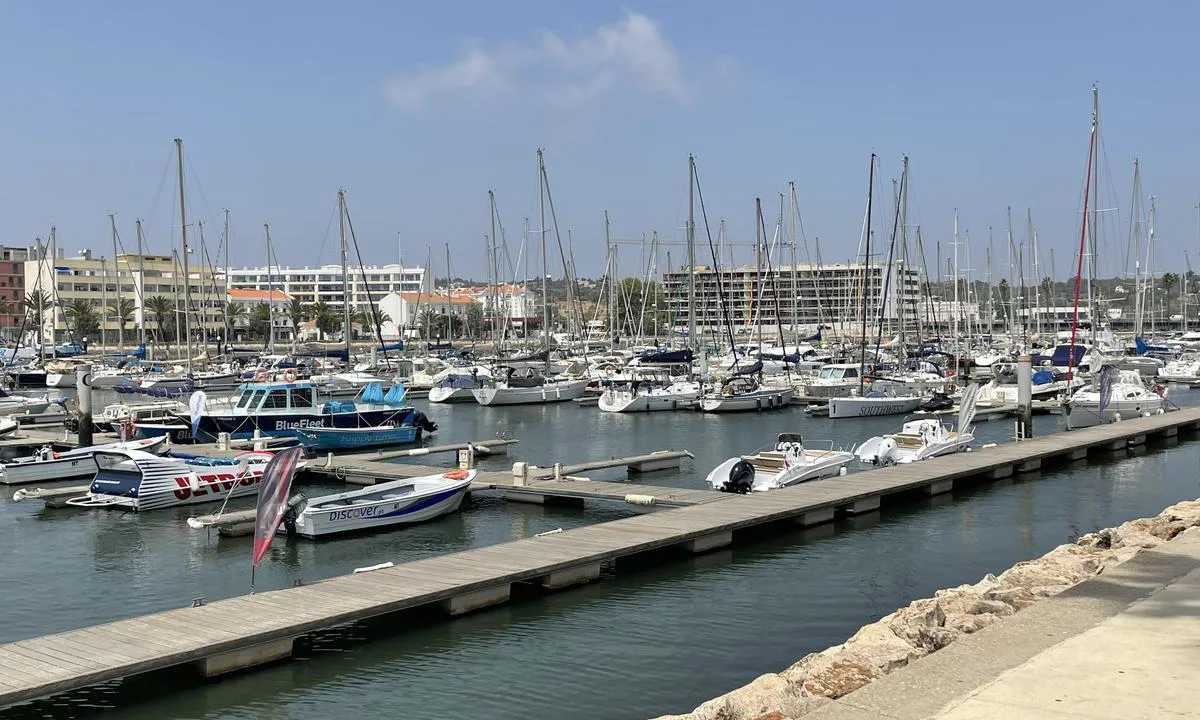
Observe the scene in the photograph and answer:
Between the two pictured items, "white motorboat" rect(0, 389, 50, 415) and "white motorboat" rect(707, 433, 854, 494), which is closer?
"white motorboat" rect(707, 433, 854, 494)

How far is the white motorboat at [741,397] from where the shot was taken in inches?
2365

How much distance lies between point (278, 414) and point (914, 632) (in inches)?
1297

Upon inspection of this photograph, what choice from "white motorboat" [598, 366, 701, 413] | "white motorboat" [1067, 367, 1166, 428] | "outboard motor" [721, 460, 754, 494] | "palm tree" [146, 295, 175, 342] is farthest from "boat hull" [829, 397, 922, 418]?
"palm tree" [146, 295, 175, 342]

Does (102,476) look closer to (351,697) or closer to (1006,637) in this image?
(351,697)

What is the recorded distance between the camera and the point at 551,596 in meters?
20.0

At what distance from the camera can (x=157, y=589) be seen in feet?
71.6

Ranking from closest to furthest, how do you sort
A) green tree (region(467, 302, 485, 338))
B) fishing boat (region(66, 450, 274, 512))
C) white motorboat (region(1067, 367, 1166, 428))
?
fishing boat (region(66, 450, 274, 512)), white motorboat (region(1067, 367, 1166, 428)), green tree (region(467, 302, 485, 338))

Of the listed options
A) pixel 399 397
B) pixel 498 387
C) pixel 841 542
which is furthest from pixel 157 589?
pixel 498 387

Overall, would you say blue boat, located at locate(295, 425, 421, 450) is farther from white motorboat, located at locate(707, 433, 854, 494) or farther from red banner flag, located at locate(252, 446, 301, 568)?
red banner flag, located at locate(252, 446, 301, 568)

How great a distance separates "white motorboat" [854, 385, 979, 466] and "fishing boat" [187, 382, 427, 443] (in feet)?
64.1

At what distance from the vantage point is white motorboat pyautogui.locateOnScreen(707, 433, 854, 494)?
29.1 meters

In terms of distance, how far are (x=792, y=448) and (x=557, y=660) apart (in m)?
15.7

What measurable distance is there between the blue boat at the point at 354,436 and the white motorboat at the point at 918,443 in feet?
59.5

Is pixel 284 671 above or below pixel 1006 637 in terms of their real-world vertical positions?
below
